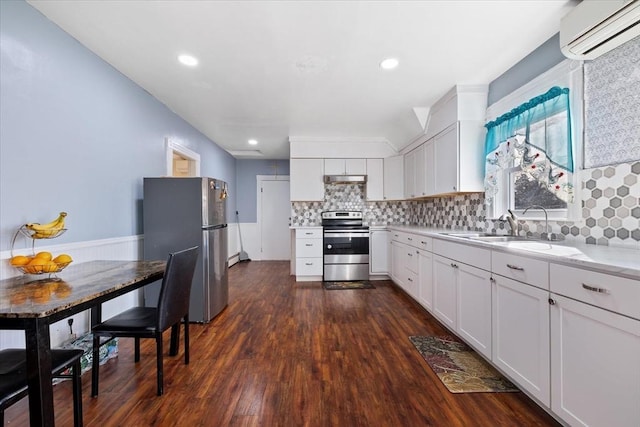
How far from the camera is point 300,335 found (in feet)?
8.37

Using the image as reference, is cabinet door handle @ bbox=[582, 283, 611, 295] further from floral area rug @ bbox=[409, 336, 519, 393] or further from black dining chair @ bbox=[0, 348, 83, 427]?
black dining chair @ bbox=[0, 348, 83, 427]

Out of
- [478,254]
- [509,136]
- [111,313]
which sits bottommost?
[111,313]

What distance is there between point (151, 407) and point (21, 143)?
1767 mm

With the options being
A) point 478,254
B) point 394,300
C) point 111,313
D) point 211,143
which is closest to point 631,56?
point 478,254

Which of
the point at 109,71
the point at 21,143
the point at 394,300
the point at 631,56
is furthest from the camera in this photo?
the point at 394,300

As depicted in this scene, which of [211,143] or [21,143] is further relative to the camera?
[211,143]

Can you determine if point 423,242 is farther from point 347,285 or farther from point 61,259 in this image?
point 61,259

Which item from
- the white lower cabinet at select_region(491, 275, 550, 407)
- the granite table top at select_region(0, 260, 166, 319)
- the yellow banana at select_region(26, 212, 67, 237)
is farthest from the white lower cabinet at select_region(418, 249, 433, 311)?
the yellow banana at select_region(26, 212, 67, 237)

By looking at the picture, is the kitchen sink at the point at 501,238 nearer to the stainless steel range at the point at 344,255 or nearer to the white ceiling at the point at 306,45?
the white ceiling at the point at 306,45

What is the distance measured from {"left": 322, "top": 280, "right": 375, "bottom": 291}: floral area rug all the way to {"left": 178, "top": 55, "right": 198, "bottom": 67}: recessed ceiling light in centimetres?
316

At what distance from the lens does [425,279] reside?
2.98 metres

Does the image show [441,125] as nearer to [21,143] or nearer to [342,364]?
[342,364]

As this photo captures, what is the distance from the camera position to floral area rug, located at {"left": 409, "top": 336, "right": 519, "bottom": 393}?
1.78 m

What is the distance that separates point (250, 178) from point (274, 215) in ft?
3.36
